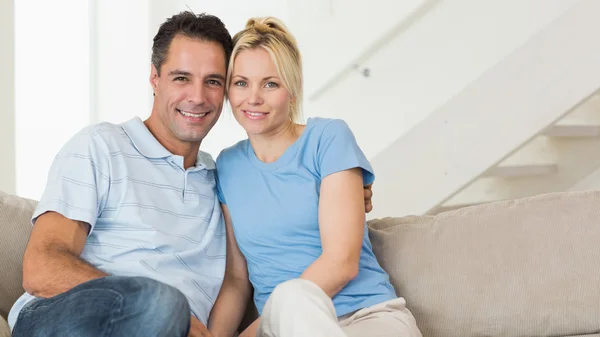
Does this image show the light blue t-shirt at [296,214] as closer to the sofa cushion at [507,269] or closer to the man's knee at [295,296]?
the sofa cushion at [507,269]

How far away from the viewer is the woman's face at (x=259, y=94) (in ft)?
6.32

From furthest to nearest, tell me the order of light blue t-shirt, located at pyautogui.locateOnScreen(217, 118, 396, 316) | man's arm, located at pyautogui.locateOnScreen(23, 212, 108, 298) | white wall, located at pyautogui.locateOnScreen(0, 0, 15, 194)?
white wall, located at pyautogui.locateOnScreen(0, 0, 15, 194) → light blue t-shirt, located at pyautogui.locateOnScreen(217, 118, 396, 316) → man's arm, located at pyautogui.locateOnScreen(23, 212, 108, 298)

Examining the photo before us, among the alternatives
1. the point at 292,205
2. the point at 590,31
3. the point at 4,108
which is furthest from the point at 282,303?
the point at 4,108

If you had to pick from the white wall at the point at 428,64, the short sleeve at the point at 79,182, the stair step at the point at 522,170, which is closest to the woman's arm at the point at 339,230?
the short sleeve at the point at 79,182

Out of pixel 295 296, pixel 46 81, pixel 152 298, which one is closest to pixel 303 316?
pixel 295 296

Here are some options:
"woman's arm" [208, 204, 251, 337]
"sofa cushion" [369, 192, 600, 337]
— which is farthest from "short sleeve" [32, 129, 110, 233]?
"sofa cushion" [369, 192, 600, 337]

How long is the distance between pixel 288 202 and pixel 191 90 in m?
0.40

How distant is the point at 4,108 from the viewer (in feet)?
11.8

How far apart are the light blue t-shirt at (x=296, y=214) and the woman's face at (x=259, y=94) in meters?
0.08

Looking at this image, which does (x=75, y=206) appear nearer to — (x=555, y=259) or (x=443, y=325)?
(x=443, y=325)

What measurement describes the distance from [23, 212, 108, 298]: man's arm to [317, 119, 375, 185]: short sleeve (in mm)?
544

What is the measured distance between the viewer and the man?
1394 millimetres

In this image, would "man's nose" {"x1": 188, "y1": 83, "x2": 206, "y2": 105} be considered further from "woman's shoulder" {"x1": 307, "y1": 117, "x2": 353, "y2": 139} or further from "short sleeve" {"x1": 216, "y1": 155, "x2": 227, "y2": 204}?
"woman's shoulder" {"x1": 307, "y1": 117, "x2": 353, "y2": 139}

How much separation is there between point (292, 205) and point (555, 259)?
0.65 m
